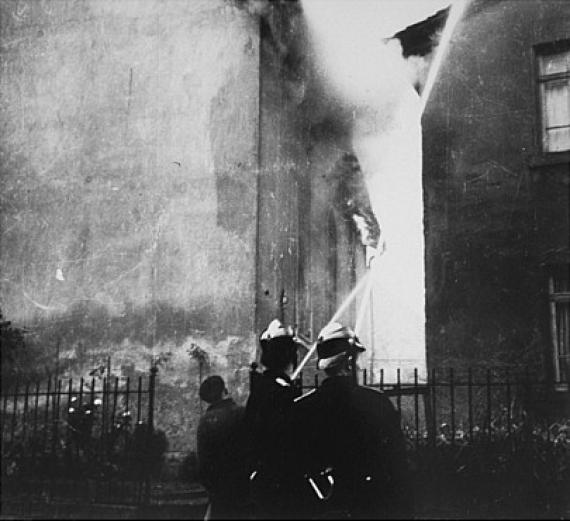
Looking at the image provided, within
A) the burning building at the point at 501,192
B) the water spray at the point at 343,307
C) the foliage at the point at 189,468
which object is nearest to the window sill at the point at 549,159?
the burning building at the point at 501,192

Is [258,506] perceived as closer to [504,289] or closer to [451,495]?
[451,495]

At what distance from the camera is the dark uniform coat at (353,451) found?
15.0 ft

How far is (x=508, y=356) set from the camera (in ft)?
29.2

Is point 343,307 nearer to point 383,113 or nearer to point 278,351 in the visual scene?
point 383,113

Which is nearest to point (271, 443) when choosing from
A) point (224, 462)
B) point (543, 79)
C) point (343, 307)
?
point (224, 462)

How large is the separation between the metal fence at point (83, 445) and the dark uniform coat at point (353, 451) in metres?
3.06

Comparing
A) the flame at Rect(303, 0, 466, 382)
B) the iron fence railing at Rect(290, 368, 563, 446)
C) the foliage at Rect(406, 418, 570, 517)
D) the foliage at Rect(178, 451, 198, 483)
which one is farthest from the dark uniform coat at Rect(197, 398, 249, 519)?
the flame at Rect(303, 0, 466, 382)

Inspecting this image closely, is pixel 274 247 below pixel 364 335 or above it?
above

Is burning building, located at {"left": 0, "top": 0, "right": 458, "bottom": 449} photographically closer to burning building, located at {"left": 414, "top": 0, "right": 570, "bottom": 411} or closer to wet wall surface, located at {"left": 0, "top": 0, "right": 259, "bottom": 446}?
wet wall surface, located at {"left": 0, "top": 0, "right": 259, "bottom": 446}

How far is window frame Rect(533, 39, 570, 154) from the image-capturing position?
30.5 feet

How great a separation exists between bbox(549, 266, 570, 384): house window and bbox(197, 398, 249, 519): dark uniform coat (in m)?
4.85

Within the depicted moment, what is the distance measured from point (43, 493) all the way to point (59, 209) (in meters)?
3.90

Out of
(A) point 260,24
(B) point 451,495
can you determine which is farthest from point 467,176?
(B) point 451,495

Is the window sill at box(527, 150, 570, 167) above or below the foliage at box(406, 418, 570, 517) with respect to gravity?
above
